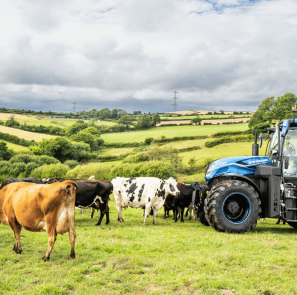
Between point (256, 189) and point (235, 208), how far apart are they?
1.03 m

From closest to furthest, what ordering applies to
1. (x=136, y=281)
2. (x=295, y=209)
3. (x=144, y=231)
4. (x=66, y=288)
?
(x=66, y=288) < (x=136, y=281) < (x=295, y=209) < (x=144, y=231)

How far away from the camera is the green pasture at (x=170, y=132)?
83.8 metres

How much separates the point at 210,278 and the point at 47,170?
6052 cm

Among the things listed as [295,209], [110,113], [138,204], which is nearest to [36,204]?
[138,204]

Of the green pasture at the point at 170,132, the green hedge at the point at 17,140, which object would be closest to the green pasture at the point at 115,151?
the green pasture at the point at 170,132

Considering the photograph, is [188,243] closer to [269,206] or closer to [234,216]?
[234,216]

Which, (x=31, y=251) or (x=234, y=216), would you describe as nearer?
(x=31, y=251)

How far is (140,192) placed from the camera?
41.6 feet

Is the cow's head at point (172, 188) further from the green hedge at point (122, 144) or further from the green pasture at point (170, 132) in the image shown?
the green hedge at point (122, 144)

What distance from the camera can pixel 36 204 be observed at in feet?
21.5

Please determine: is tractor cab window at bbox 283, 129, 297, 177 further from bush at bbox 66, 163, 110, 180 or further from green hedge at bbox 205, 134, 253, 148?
green hedge at bbox 205, 134, 253, 148

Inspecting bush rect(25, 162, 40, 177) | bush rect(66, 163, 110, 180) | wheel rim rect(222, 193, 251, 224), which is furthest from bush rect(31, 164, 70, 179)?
wheel rim rect(222, 193, 251, 224)

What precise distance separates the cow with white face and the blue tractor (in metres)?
3.23

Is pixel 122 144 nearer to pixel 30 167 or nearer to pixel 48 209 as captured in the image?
pixel 30 167
